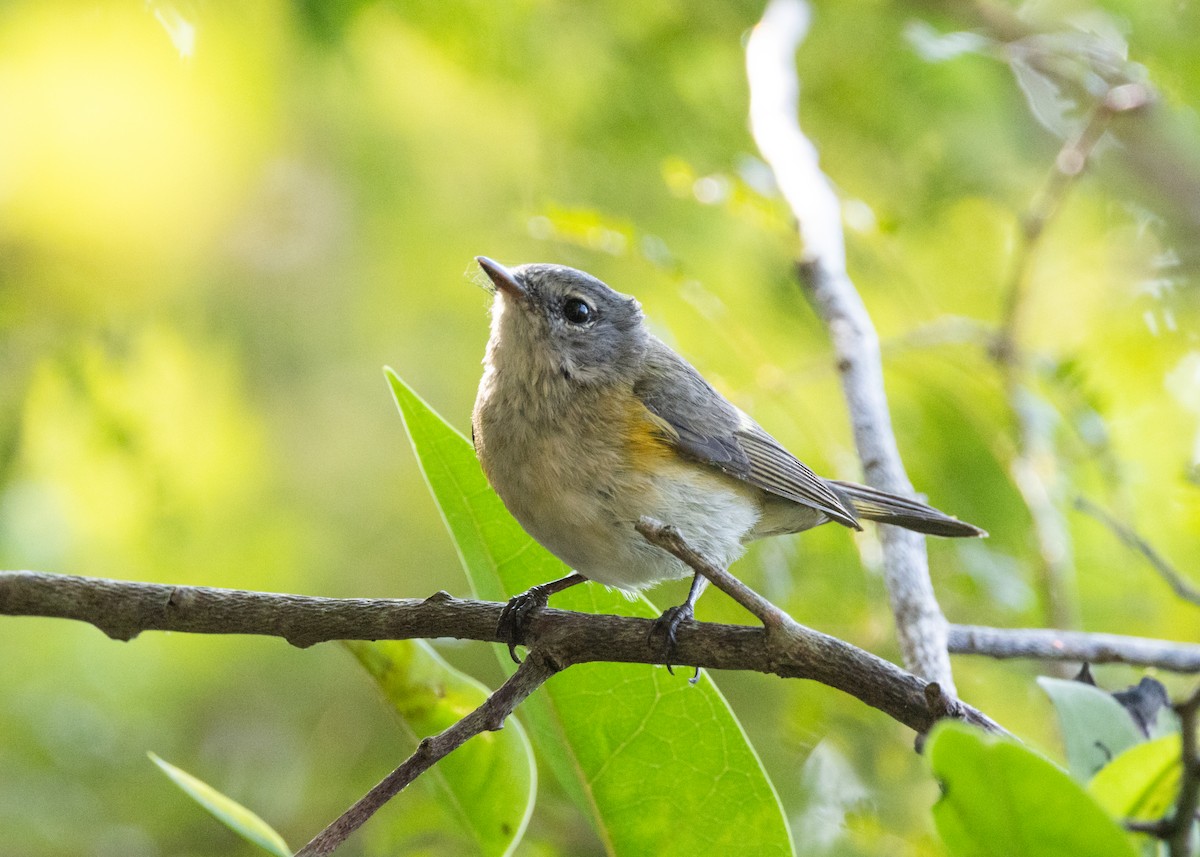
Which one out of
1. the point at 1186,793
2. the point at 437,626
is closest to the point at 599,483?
the point at 437,626

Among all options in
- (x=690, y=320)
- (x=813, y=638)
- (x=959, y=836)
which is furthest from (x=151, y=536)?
(x=959, y=836)

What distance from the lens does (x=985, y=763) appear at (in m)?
0.90

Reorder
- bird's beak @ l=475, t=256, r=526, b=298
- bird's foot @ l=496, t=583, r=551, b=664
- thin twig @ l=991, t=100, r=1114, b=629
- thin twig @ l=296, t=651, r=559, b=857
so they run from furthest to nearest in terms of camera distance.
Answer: thin twig @ l=991, t=100, r=1114, b=629 → bird's beak @ l=475, t=256, r=526, b=298 → bird's foot @ l=496, t=583, r=551, b=664 → thin twig @ l=296, t=651, r=559, b=857

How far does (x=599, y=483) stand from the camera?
212 cm

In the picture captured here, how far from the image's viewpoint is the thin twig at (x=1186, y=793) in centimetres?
85

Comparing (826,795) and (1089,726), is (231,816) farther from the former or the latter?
(826,795)

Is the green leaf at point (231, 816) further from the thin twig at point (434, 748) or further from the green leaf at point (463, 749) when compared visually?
the green leaf at point (463, 749)

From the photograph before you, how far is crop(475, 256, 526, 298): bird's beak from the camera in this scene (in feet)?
7.59

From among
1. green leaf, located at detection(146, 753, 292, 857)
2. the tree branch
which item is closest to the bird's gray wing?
the tree branch

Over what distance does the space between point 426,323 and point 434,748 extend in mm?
2556

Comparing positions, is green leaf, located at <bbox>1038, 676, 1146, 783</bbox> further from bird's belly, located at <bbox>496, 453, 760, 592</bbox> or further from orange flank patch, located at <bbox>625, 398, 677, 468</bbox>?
orange flank patch, located at <bbox>625, 398, 677, 468</bbox>

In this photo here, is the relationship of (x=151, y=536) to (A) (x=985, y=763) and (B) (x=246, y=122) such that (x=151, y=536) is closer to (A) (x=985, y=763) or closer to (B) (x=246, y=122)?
(B) (x=246, y=122)

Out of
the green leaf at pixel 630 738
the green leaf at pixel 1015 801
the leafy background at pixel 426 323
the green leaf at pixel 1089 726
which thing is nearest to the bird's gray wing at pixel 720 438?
the leafy background at pixel 426 323

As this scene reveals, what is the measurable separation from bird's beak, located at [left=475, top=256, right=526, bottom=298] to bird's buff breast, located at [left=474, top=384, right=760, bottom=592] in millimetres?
231
